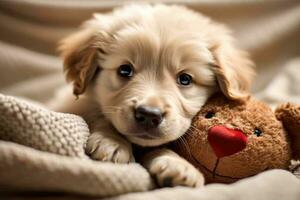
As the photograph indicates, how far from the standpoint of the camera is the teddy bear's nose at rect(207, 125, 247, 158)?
1.62 metres

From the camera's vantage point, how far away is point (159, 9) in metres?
2.06

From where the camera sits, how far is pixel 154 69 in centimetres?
187

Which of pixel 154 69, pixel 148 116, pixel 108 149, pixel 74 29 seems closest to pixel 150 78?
pixel 154 69

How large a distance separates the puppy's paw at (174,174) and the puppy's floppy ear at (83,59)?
56 cm

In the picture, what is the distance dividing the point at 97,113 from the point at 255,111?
0.64m

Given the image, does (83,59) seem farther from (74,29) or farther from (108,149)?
(74,29)

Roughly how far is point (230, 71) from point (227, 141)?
41 centimetres

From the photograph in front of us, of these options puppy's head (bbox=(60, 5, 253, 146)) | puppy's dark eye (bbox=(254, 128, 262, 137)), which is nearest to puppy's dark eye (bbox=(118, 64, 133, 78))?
puppy's head (bbox=(60, 5, 253, 146))

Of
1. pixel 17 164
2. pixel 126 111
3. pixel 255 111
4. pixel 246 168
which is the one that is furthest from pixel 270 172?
pixel 17 164

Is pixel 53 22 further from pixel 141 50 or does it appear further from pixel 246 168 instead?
pixel 246 168

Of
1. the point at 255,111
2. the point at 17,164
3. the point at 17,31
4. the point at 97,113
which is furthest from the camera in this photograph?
the point at 17,31

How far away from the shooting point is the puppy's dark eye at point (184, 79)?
189cm

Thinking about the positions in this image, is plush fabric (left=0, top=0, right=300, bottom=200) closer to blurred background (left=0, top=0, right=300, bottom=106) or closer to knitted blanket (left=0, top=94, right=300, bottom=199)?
blurred background (left=0, top=0, right=300, bottom=106)

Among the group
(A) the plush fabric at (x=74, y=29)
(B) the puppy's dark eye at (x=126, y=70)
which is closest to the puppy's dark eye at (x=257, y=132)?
(B) the puppy's dark eye at (x=126, y=70)
